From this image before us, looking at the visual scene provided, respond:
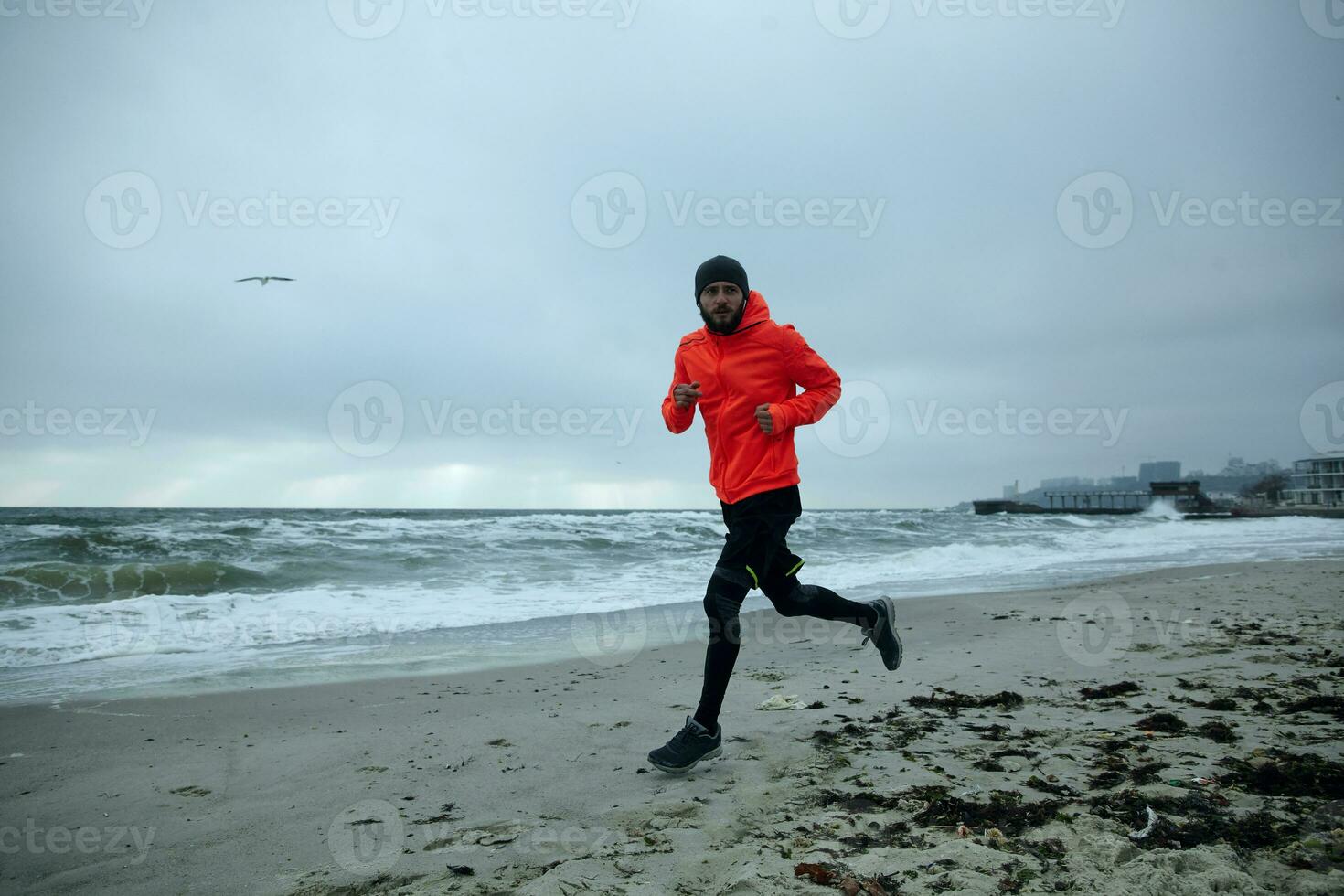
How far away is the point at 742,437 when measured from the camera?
3.11 meters

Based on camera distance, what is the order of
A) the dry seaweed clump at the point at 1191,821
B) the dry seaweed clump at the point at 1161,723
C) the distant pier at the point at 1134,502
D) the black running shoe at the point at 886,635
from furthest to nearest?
the distant pier at the point at 1134,502 → the black running shoe at the point at 886,635 → the dry seaweed clump at the point at 1161,723 → the dry seaweed clump at the point at 1191,821

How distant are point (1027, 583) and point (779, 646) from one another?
6048 millimetres

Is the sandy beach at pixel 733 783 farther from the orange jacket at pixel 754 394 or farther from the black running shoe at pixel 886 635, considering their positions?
the orange jacket at pixel 754 394

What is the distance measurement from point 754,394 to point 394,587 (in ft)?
28.1

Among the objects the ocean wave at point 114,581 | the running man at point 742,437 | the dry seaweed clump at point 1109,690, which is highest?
the running man at point 742,437

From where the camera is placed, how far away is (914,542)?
62.8 feet

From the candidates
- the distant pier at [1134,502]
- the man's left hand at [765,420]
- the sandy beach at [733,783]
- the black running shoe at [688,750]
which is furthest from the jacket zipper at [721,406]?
the distant pier at [1134,502]

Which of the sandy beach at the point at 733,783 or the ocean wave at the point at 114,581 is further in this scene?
the ocean wave at the point at 114,581

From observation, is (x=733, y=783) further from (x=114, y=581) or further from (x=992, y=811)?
(x=114, y=581)

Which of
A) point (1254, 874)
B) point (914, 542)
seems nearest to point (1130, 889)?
point (1254, 874)

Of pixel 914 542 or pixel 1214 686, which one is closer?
pixel 1214 686

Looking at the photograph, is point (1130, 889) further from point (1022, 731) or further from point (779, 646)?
point (779, 646)

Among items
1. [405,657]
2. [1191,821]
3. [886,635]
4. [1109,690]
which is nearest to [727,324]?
[886,635]

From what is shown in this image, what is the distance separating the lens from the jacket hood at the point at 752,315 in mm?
3154
